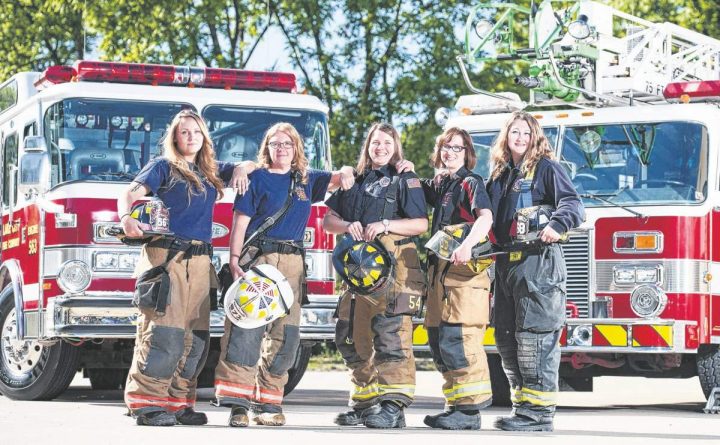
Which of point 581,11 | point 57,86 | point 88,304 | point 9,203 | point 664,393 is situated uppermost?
point 581,11

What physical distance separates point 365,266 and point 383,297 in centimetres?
25

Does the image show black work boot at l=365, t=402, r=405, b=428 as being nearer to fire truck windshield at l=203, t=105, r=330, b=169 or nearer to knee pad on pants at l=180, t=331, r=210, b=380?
knee pad on pants at l=180, t=331, r=210, b=380

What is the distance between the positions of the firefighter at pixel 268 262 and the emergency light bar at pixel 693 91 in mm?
3567

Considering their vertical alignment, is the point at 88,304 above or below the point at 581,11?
below

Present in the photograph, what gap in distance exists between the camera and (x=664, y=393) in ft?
50.6

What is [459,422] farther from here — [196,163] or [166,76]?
[166,76]

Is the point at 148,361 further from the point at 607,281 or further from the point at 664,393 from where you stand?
the point at 664,393

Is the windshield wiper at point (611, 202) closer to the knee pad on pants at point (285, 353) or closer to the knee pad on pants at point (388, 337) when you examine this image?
the knee pad on pants at point (388, 337)

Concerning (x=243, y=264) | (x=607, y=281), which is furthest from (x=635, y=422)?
(x=243, y=264)

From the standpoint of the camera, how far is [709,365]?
11.2 meters

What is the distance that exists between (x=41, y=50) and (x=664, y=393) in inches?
621

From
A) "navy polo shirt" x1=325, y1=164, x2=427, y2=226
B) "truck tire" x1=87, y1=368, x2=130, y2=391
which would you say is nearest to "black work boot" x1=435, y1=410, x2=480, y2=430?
"navy polo shirt" x1=325, y1=164, x2=427, y2=226

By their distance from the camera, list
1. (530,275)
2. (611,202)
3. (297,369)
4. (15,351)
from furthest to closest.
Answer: (297,369)
(15,351)
(611,202)
(530,275)

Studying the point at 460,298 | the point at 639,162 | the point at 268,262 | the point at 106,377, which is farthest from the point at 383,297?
the point at 106,377
